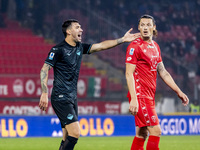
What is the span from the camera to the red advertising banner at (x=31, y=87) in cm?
1558

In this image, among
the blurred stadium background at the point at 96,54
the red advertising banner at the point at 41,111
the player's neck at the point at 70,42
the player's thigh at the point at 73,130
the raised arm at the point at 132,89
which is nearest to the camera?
the raised arm at the point at 132,89

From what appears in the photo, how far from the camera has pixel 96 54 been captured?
20016 millimetres

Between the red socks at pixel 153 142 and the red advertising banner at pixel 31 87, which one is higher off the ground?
the red advertising banner at pixel 31 87

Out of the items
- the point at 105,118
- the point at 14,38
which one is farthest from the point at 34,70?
the point at 105,118

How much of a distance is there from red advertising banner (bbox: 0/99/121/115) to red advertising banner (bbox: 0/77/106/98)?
0.86 ft

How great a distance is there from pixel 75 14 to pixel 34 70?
12.6 feet

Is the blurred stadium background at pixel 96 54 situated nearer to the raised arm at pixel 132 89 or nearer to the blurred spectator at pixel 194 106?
the blurred spectator at pixel 194 106

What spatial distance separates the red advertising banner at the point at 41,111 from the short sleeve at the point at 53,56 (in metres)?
8.68

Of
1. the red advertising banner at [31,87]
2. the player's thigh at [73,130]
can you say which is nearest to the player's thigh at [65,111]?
the player's thigh at [73,130]

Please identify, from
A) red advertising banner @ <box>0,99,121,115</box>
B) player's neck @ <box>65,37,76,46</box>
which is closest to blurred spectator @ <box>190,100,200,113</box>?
red advertising banner @ <box>0,99,121,115</box>

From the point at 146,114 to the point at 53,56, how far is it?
1.41m

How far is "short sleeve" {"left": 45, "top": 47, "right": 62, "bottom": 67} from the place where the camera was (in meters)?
6.60

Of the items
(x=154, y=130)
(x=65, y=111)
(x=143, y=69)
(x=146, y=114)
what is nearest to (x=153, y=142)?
(x=154, y=130)

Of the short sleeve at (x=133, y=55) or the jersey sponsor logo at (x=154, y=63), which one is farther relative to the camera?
the jersey sponsor logo at (x=154, y=63)
